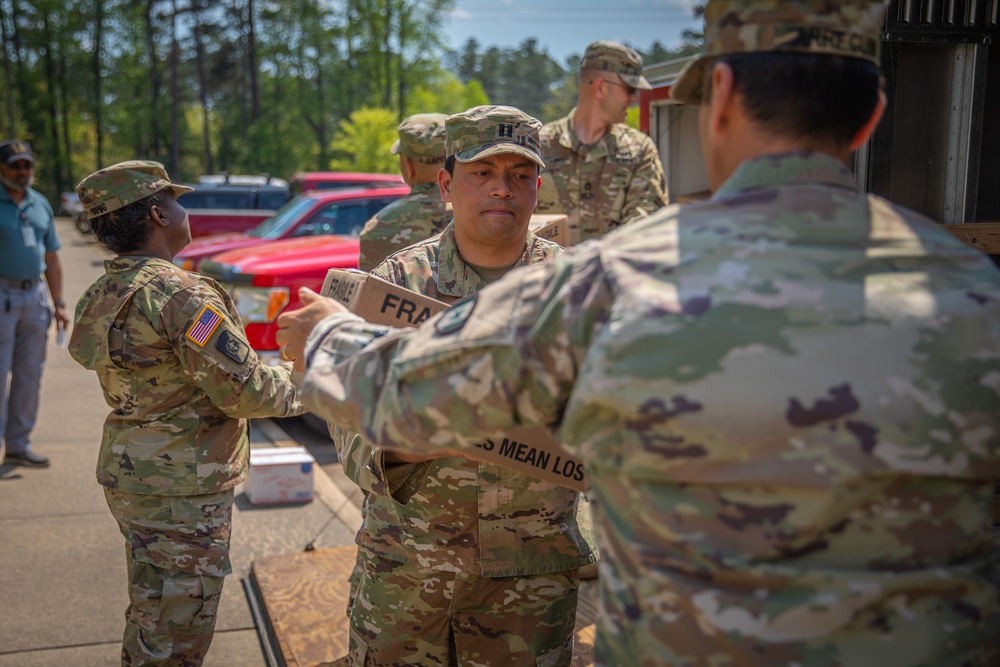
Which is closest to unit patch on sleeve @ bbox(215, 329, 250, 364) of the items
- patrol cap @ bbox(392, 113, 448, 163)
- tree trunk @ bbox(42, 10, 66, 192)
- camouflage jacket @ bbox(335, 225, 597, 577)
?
camouflage jacket @ bbox(335, 225, 597, 577)

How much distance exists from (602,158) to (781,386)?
398 centimetres

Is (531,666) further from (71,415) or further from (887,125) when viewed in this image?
(71,415)

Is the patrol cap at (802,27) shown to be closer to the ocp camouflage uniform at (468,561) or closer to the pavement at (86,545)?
the ocp camouflage uniform at (468,561)

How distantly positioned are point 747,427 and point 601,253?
0.36 meters

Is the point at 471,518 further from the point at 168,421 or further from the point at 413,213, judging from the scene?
the point at 413,213

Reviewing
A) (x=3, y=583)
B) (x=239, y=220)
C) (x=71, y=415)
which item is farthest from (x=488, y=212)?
(x=239, y=220)

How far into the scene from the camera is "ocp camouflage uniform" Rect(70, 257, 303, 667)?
3.05 m

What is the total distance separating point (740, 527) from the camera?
1.37 m

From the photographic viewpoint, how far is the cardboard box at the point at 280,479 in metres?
5.45

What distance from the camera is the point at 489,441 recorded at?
225 cm

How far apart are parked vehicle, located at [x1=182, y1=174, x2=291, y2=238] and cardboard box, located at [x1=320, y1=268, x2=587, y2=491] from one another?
16677 mm

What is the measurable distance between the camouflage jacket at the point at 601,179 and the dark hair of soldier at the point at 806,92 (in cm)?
361

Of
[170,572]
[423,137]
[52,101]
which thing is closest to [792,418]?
[170,572]

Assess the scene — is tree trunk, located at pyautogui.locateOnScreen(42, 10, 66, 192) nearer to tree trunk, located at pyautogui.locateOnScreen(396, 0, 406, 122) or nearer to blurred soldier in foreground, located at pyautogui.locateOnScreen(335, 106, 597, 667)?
tree trunk, located at pyautogui.locateOnScreen(396, 0, 406, 122)
